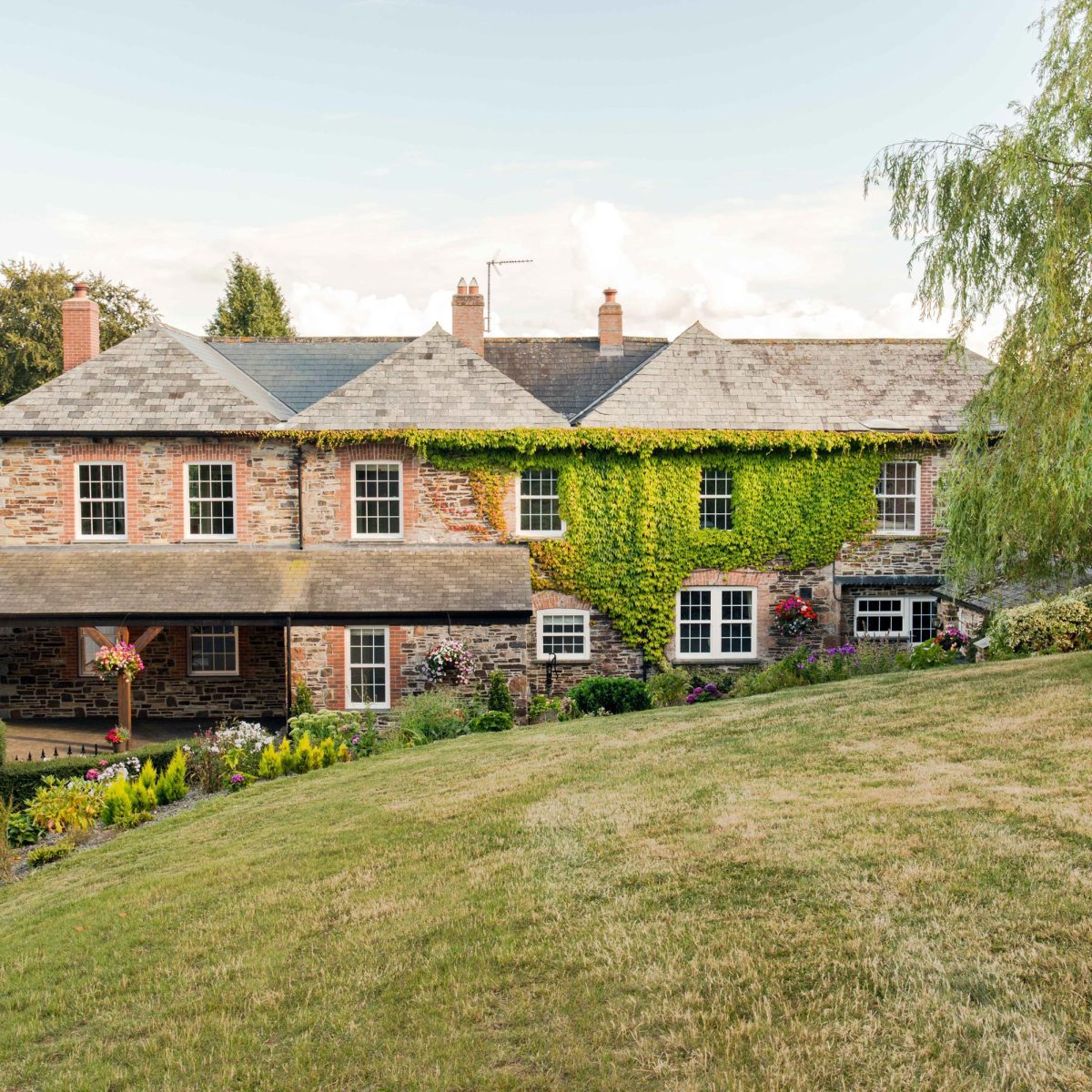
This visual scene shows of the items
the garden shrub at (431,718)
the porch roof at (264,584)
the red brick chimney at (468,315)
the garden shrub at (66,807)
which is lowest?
the garden shrub at (66,807)

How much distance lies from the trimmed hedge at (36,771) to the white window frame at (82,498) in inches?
269

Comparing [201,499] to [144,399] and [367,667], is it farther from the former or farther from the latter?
[367,667]

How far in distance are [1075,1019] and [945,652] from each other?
14.2 metres

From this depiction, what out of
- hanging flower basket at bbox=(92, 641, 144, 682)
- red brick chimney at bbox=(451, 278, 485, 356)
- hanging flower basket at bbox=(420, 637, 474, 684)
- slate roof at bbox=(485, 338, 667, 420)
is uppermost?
red brick chimney at bbox=(451, 278, 485, 356)

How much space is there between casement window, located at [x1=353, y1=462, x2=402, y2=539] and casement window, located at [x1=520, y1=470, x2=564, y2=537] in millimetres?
2700

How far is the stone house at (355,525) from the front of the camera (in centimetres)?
1944

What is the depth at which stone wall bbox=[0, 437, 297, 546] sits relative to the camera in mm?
20078

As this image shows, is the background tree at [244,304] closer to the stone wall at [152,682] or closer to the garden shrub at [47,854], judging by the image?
the stone wall at [152,682]

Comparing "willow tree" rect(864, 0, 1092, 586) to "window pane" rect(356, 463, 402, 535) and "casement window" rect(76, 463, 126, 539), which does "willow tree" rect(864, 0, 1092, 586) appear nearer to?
"window pane" rect(356, 463, 402, 535)

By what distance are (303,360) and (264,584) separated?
7.20 meters

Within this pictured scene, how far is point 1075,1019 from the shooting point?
475 cm

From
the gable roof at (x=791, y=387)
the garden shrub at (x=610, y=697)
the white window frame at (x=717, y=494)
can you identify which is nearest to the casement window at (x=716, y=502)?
the white window frame at (x=717, y=494)

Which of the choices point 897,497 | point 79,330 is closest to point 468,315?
point 79,330

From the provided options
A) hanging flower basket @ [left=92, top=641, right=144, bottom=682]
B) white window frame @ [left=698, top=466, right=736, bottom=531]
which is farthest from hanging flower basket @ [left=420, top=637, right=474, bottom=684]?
white window frame @ [left=698, top=466, right=736, bottom=531]
